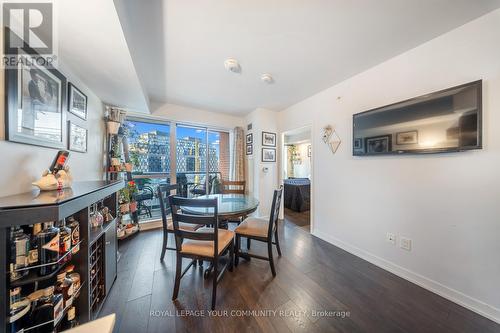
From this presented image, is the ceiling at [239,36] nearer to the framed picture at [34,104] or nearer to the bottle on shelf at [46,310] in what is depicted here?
the framed picture at [34,104]

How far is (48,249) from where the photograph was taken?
0.89m

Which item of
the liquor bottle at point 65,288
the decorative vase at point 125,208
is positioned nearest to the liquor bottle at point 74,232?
the liquor bottle at point 65,288

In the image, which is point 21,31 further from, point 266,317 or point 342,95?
point 342,95

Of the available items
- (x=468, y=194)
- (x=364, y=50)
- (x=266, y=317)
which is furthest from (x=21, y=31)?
(x=468, y=194)

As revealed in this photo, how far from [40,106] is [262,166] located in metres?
3.06

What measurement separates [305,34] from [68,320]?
115 inches

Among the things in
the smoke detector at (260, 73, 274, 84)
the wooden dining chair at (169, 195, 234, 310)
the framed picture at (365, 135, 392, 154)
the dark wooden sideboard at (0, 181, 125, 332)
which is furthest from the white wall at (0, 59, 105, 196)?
the framed picture at (365, 135, 392, 154)

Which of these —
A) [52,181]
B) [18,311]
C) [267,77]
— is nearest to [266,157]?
[267,77]

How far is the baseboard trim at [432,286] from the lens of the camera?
53.7 inches

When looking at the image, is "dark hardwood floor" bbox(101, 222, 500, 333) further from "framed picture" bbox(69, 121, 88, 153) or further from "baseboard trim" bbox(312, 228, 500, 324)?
"framed picture" bbox(69, 121, 88, 153)

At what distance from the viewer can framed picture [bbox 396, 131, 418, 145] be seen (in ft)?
5.67

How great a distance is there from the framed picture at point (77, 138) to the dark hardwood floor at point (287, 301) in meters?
1.47

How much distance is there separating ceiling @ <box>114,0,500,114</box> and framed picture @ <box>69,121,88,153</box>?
980mm

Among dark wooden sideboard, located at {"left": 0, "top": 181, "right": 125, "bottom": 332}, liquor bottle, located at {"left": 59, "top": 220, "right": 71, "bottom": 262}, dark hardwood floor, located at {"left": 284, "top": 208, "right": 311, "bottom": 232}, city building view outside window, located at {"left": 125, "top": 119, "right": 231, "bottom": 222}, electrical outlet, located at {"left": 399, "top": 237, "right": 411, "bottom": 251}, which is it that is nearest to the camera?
dark wooden sideboard, located at {"left": 0, "top": 181, "right": 125, "bottom": 332}
